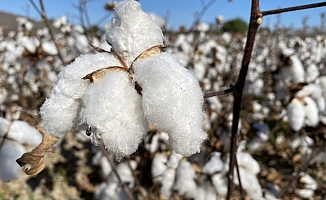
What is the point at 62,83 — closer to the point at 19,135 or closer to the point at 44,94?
the point at 19,135

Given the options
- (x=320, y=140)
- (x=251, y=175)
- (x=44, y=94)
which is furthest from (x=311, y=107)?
(x=44, y=94)

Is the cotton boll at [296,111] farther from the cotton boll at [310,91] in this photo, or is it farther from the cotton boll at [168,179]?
the cotton boll at [168,179]

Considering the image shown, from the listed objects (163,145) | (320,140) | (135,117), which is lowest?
(320,140)

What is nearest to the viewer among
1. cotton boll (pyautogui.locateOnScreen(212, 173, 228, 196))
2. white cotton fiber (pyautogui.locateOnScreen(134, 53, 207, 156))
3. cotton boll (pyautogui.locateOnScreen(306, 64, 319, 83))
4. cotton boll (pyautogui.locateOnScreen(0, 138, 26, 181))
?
white cotton fiber (pyautogui.locateOnScreen(134, 53, 207, 156))

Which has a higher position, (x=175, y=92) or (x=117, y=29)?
(x=117, y=29)

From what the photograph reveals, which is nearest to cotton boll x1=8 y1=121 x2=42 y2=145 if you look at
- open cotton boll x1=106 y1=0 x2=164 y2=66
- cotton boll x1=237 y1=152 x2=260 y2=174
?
open cotton boll x1=106 y1=0 x2=164 y2=66

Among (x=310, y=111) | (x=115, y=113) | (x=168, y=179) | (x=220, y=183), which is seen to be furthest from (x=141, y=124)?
(x=310, y=111)

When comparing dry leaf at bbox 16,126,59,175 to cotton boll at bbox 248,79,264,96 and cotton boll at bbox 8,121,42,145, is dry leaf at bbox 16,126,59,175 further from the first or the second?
cotton boll at bbox 248,79,264,96
